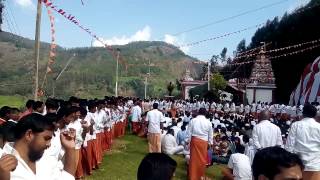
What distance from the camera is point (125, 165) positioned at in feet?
44.8

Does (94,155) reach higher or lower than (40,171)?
lower

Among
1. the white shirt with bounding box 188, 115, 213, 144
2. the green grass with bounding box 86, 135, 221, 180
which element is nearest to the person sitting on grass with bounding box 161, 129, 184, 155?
the green grass with bounding box 86, 135, 221, 180

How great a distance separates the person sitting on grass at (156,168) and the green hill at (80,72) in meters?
63.6

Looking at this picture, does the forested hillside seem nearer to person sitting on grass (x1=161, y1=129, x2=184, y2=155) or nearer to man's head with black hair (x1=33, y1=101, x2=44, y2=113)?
person sitting on grass (x1=161, y1=129, x2=184, y2=155)

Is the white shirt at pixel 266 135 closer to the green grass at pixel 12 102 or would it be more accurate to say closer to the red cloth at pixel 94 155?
the red cloth at pixel 94 155

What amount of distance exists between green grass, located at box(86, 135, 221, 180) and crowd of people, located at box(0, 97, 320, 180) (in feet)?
1.06

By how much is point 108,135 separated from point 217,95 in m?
28.6

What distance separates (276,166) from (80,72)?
327ft

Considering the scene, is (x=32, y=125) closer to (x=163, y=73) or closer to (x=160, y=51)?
(x=163, y=73)

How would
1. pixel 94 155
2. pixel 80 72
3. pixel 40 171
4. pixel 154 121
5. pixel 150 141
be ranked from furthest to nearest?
1. pixel 80 72
2. pixel 150 141
3. pixel 154 121
4. pixel 94 155
5. pixel 40 171

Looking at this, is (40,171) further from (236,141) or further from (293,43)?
(293,43)

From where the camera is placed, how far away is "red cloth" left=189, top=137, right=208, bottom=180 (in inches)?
471

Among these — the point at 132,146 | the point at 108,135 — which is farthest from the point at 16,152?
the point at 132,146


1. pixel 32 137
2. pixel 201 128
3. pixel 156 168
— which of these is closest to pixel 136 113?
pixel 201 128
